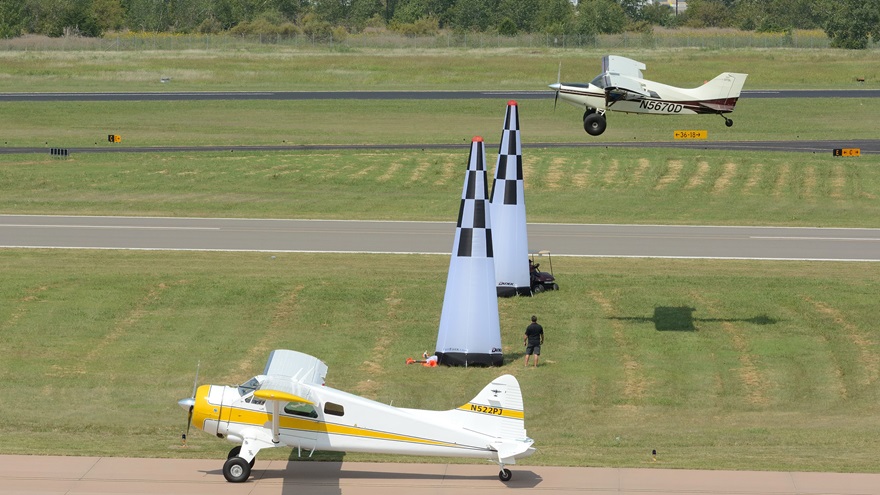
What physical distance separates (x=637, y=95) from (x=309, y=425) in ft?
44.0

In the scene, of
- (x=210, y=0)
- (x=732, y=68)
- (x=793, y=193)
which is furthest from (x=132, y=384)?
(x=210, y=0)

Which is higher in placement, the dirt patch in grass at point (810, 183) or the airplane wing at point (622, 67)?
the airplane wing at point (622, 67)

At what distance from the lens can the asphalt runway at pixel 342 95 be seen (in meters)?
94.6

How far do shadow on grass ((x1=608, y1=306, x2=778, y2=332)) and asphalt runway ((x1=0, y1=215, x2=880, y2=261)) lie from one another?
9489 millimetres

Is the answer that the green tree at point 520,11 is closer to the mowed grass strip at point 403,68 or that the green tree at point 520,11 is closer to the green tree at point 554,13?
the green tree at point 554,13

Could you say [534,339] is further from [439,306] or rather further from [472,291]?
[439,306]

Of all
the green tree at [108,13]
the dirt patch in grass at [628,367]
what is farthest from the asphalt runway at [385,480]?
the green tree at [108,13]

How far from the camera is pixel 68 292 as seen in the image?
40406 millimetres

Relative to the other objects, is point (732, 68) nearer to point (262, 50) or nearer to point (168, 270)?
point (262, 50)

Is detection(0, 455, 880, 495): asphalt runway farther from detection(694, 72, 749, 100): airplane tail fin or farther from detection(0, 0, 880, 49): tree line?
detection(0, 0, 880, 49): tree line

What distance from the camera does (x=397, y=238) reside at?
51.5 m

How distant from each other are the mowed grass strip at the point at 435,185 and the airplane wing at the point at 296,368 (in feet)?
104

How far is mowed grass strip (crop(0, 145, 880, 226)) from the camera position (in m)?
58.8

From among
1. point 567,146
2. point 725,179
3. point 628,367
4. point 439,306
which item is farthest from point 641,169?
point 628,367
